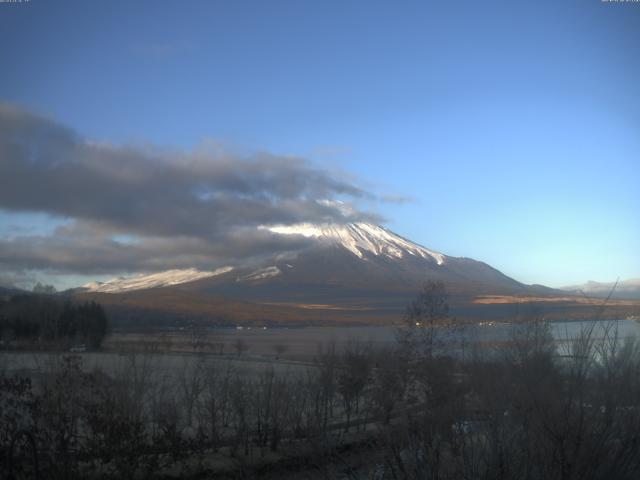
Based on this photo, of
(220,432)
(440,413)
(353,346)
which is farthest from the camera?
(353,346)

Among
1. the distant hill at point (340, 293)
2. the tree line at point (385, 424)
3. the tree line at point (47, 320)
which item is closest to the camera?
the tree line at point (385, 424)

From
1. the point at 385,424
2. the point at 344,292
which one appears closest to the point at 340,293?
the point at 344,292

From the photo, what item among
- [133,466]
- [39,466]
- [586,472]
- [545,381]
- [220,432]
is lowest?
[220,432]

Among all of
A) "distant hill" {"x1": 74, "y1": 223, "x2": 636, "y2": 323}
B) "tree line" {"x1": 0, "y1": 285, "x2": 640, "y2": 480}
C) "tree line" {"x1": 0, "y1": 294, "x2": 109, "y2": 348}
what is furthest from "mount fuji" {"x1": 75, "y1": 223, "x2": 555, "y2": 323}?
"tree line" {"x1": 0, "y1": 285, "x2": 640, "y2": 480}

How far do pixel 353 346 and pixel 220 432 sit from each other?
14921 millimetres

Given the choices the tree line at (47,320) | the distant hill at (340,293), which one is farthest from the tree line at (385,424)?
the distant hill at (340,293)

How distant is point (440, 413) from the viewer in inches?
432

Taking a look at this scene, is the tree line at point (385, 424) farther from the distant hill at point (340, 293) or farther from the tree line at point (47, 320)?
the distant hill at point (340, 293)

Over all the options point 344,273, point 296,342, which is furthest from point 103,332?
point 344,273

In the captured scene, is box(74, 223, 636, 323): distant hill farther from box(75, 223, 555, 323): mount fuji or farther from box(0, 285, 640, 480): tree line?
box(0, 285, 640, 480): tree line

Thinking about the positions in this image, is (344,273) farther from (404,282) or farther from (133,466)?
(133,466)

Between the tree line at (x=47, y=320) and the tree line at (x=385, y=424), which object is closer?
the tree line at (x=385, y=424)

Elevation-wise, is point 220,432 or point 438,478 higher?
point 438,478

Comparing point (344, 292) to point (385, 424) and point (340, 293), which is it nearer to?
point (340, 293)
